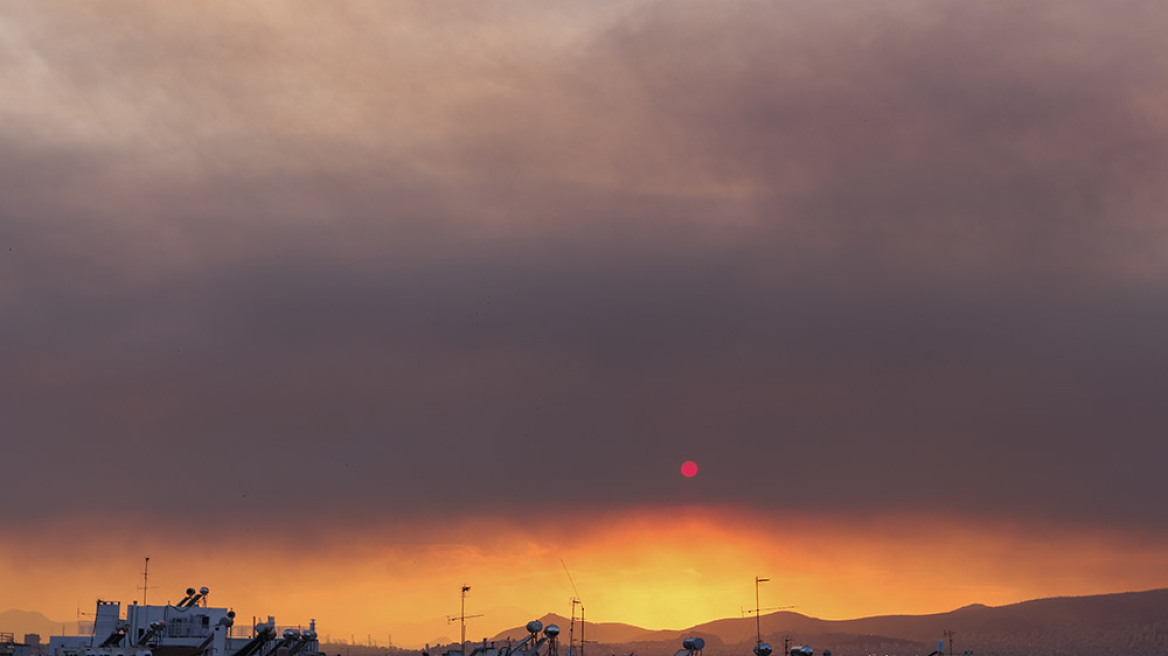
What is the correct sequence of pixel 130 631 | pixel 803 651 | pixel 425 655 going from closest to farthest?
1. pixel 803 651
2. pixel 425 655
3. pixel 130 631

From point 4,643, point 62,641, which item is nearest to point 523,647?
point 4,643

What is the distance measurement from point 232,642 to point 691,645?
111m

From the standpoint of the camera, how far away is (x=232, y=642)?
18975 centimetres

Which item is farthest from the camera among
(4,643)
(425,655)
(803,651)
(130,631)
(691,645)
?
(130,631)

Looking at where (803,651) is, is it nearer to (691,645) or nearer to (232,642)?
(691,645)

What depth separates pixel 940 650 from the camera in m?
151

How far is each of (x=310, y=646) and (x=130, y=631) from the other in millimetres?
23844

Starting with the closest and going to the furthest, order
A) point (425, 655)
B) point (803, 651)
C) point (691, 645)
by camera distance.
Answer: point (691, 645)
point (803, 651)
point (425, 655)

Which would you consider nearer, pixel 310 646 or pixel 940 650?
pixel 940 650

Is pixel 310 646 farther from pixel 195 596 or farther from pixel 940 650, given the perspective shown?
pixel 940 650

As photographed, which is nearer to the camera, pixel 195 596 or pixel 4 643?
pixel 4 643

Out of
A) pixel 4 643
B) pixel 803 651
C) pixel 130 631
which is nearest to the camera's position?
pixel 803 651

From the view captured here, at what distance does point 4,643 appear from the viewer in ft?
518

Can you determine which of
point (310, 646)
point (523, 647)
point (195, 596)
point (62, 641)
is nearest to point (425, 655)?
point (523, 647)
